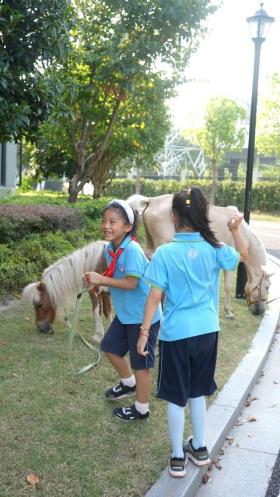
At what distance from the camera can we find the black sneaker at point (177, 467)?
3.13 meters

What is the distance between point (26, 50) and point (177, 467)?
13.5 feet

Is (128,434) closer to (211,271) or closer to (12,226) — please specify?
(211,271)

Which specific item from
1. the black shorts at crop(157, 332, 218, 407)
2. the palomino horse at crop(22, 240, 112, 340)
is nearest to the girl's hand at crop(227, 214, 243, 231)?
the black shorts at crop(157, 332, 218, 407)

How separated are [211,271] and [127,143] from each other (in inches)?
464

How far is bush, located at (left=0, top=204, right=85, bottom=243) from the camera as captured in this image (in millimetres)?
7879

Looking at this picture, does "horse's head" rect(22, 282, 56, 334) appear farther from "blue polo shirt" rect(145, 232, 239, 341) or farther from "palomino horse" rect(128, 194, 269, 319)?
"blue polo shirt" rect(145, 232, 239, 341)

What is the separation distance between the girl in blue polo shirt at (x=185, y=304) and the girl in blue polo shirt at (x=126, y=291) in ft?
1.82

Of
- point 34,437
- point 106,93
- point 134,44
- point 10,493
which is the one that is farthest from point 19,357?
point 106,93

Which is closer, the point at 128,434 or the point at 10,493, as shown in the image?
the point at 10,493

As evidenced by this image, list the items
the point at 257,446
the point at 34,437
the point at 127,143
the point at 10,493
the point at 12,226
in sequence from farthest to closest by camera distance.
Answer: the point at 127,143
the point at 12,226
the point at 257,446
the point at 34,437
the point at 10,493

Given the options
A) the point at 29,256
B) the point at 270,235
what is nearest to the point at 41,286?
the point at 29,256

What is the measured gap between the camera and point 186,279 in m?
3.03

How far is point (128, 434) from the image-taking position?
370 centimetres

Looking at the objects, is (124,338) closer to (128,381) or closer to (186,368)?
(128,381)
